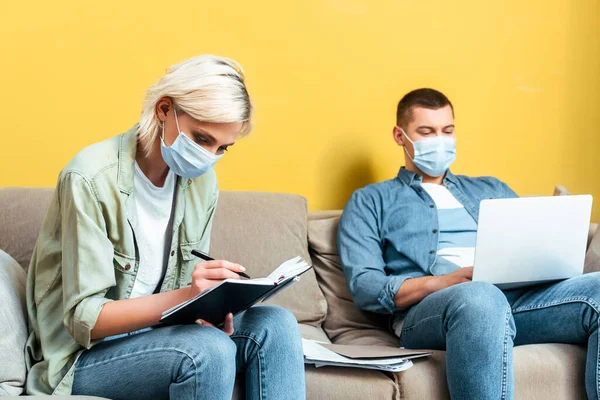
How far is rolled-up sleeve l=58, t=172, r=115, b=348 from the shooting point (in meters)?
1.40

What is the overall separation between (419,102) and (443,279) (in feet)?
2.23

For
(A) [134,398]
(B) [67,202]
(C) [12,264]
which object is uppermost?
(B) [67,202]

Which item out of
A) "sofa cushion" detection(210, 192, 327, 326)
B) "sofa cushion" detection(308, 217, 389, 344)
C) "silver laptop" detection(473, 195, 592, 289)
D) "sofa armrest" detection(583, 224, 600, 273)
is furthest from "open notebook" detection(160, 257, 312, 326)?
"sofa armrest" detection(583, 224, 600, 273)

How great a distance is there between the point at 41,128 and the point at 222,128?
3.18 ft

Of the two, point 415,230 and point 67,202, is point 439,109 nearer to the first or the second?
point 415,230

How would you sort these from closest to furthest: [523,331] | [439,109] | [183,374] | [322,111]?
[183,374], [523,331], [439,109], [322,111]

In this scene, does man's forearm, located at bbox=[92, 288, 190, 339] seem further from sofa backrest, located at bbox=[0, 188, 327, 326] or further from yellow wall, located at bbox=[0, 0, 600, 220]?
yellow wall, located at bbox=[0, 0, 600, 220]

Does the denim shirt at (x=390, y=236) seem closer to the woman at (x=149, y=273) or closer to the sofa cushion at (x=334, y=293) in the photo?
the sofa cushion at (x=334, y=293)

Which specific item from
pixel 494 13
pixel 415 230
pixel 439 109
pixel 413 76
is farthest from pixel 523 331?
pixel 494 13

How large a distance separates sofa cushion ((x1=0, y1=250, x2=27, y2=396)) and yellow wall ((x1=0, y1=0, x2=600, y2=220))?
2.64 ft

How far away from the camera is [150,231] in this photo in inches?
63.4

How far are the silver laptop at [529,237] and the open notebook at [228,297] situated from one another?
55cm

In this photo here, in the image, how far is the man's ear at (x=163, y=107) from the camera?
157 centimetres

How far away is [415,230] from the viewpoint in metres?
2.26
